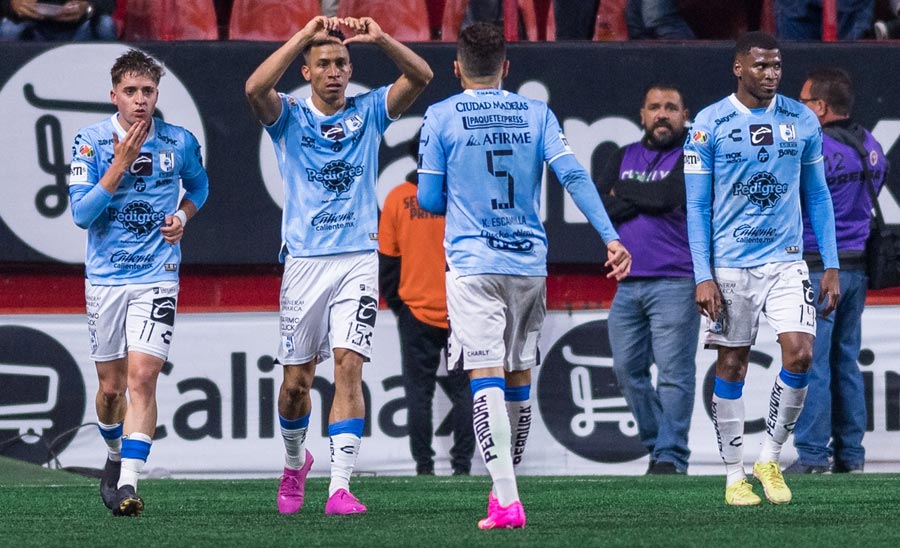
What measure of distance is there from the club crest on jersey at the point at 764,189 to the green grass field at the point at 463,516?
4.84 feet

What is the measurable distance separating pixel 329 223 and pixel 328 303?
38 cm

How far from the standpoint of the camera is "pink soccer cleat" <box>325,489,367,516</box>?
279 inches

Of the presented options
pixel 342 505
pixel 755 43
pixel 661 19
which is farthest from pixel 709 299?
pixel 661 19

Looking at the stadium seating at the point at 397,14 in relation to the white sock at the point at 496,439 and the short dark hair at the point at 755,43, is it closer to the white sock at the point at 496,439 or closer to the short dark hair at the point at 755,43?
the short dark hair at the point at 755,43

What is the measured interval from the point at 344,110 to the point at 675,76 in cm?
463

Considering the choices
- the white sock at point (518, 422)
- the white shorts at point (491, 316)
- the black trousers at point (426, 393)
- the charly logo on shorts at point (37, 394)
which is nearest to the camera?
the white shorts at point (491, 316)

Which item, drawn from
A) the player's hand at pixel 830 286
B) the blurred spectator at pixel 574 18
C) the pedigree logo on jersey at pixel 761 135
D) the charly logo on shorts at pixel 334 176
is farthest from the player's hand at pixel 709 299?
the blurred spectator at pixel 574 18

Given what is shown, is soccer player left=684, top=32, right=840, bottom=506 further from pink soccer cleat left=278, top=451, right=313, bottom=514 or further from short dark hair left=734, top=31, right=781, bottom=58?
pink soccer cleat left=278, top=451, right=313, bottom=514

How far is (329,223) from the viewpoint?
7.33 m

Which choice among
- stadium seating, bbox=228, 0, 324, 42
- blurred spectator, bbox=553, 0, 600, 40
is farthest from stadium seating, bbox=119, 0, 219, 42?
blurred spectator, bbox=553, 0, 600, 40

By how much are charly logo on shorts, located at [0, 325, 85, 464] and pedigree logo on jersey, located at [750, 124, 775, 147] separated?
5.53 meters

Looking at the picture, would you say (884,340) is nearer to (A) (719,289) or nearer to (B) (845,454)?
(B) (845,454)

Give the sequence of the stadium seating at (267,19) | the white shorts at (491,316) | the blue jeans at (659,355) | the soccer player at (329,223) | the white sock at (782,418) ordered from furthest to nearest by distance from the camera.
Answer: the stadium seating at (267,19), the blue jeans at (659,355), the white sock at (782,418), the soccer player at (329,223), the white shorts at (491,316)

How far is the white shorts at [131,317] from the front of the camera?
24.3 ft
